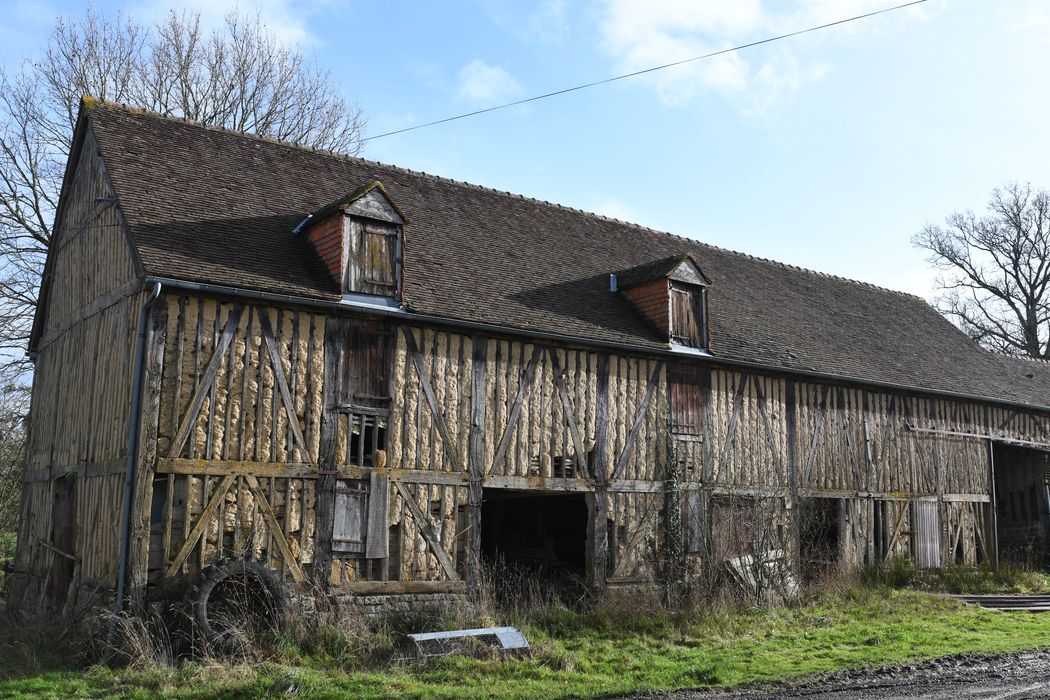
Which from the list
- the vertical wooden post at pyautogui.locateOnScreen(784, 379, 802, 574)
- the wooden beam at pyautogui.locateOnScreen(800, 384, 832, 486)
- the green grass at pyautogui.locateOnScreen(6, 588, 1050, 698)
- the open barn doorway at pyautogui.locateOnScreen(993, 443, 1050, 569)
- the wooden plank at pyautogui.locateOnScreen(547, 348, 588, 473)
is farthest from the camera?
the open barn doorway at pyautogui.locateOnScreen(993, 443, 1050, 569)

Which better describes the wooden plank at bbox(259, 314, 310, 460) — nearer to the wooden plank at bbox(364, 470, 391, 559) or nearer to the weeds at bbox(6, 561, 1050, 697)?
the wooden plank at bbox(364, 470, 391, 559)

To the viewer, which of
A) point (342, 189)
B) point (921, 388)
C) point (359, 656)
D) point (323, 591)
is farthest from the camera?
point (921, 388)

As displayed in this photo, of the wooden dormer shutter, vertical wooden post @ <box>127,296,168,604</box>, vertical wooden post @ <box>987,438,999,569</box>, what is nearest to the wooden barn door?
vertical wooden post @ <box>127,296,168,604</box>

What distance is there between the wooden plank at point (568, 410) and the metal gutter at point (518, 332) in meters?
0.38

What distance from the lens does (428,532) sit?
13.4 metres

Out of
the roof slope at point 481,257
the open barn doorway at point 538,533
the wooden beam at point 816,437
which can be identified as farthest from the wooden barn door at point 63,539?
the wooden beam at point 816,437

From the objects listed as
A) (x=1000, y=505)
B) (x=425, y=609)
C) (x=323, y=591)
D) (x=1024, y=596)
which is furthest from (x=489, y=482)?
(x=1000, y=505)

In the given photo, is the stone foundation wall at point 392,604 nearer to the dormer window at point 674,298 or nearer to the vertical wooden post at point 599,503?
the vertical wooden post at point 599,503

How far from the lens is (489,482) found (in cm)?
1406

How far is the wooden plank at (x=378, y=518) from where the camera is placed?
42.0 ft

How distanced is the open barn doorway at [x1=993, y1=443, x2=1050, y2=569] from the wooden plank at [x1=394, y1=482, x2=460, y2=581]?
15.5 m

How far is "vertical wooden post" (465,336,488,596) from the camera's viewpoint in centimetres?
1366

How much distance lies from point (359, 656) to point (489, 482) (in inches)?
147

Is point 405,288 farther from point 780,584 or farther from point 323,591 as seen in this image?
point 780,584
